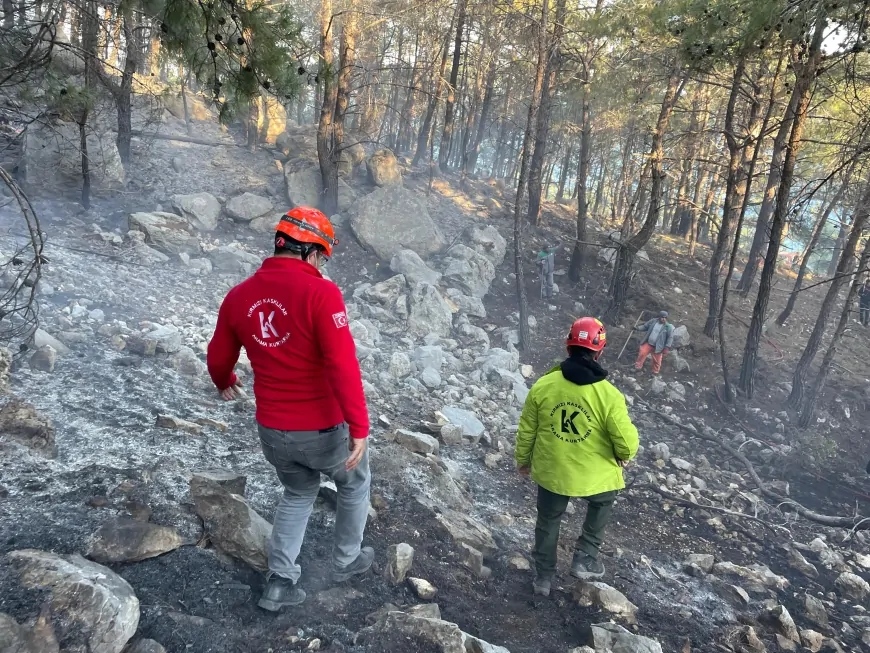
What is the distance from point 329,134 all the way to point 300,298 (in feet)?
36.6

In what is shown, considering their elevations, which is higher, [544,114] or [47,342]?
[544,114]

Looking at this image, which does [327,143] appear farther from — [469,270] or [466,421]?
[466,421]

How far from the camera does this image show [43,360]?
482cm

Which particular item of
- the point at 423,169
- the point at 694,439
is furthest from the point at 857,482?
the point at 423,169

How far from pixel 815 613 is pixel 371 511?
11.0ft

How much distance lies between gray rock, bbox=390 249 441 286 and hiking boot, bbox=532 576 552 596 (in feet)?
26.1

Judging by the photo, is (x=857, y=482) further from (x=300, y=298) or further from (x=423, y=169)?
(x=423, y=169)

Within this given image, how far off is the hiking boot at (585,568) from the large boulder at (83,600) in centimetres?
258

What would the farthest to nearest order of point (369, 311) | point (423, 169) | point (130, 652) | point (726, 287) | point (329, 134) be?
1. point (423, 169)
2. point (329, 134)
3. point (369, 311)
4. point (726, 287)
5. point (130, 652)

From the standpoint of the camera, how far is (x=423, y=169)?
18406 millimetres

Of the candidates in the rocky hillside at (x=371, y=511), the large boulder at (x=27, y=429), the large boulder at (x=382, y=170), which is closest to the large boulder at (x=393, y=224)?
the large boulder at (x=382, y=170)

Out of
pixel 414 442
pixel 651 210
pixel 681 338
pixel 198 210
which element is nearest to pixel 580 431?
pixel 414 442

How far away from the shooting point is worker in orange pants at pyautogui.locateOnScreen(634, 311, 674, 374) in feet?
33.4

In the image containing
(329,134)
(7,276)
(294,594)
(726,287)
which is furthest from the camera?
(329,134)
